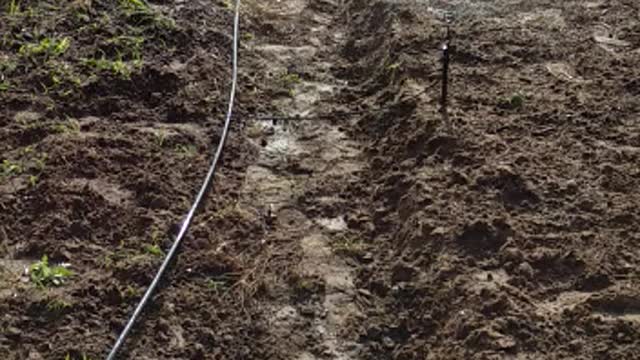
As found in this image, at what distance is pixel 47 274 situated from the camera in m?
3.47

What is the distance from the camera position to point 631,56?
4.80m

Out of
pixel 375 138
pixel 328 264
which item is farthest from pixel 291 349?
pixel 375 138

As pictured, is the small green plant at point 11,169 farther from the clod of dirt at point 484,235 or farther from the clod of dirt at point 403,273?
the clod of dirt at point 484,235

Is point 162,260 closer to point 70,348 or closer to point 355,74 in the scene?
point 70,348

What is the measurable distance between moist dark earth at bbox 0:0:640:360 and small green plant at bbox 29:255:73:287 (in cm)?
3

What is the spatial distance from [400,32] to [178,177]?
1.90 m

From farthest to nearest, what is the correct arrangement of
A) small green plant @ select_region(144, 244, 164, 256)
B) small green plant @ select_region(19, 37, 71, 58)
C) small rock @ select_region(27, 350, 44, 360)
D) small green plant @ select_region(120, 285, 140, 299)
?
small green plant @ select_region(19, 37, 71, 58) → small green plant @ select_region(144, 244, 164, 256) → small green plant @ select_region(120, 285, 140, 299) → small rock @ select_region(27, 350, 44, 360)

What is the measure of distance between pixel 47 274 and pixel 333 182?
1.53 meters

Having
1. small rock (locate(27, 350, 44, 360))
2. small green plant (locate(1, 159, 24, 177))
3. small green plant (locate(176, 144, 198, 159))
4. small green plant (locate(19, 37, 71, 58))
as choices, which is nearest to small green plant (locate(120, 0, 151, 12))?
small green plant (locate(19, 37, 71, 58))

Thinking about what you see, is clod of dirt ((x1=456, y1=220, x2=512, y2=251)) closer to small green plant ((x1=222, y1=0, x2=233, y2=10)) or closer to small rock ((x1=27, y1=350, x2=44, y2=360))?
small rock ((x1=27, y1=350, x2=44, y2=360))

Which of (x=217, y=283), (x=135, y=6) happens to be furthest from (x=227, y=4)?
(x=217, y=283)

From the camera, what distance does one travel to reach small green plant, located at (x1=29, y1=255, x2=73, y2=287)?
11.3 feet

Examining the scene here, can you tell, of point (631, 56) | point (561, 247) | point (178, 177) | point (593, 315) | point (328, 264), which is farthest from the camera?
point (631, 56)

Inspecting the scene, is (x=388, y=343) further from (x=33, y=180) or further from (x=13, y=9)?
(x=13, y=9)
